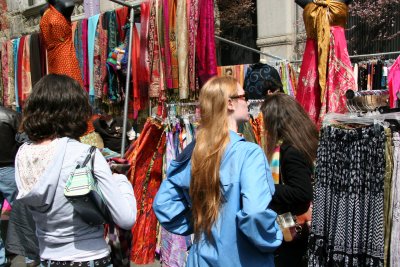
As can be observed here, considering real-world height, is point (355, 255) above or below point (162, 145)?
below

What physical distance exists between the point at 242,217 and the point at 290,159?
897mm

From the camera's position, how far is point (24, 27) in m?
13.8

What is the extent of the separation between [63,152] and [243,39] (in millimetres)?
8804

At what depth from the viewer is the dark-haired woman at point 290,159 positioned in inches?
104

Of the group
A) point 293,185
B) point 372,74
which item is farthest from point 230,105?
point 372,74

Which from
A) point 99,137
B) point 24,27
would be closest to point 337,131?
point 99,137

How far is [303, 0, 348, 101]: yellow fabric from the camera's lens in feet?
12.0

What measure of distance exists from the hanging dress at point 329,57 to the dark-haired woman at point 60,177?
215 cm

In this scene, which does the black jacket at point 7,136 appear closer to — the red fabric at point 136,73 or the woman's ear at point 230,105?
the red fabric at point 136,73

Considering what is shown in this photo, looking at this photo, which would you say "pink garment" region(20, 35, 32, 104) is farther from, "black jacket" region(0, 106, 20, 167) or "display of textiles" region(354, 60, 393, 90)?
"display of textiles" region(354, 60, 393, 90)

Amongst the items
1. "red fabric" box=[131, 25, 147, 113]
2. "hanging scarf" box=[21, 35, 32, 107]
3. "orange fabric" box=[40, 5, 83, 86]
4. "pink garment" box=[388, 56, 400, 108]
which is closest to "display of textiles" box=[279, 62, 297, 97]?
"red fabric" box=[131, 25, 147, 113]

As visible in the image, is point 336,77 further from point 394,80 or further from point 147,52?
point 147,52

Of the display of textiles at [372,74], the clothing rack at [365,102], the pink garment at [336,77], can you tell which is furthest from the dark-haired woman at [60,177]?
the display of textiles at [372,74]

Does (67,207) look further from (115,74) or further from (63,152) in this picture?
(115,74)
